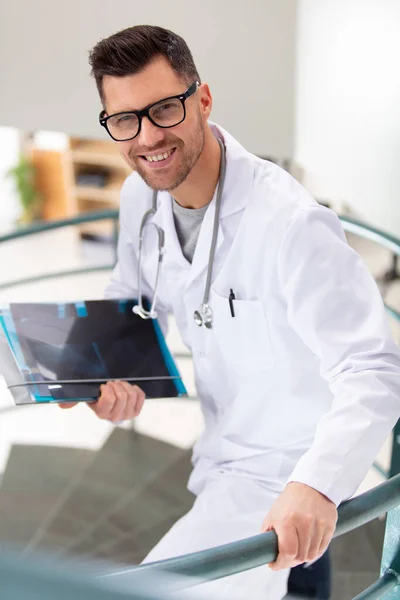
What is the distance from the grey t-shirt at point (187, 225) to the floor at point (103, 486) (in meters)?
0.50

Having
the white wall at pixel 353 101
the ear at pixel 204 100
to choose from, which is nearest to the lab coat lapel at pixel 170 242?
the ear at pixel 204 100

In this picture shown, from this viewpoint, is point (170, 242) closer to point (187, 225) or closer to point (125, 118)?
point (187, 225)

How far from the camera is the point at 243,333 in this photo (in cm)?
152

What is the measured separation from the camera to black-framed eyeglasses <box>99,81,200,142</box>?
1.38m

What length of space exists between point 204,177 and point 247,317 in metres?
0.30

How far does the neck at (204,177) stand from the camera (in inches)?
58.5

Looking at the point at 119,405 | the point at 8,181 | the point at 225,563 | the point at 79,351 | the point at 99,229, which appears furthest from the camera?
the point at 8,181

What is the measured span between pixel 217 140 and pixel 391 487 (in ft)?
2.69

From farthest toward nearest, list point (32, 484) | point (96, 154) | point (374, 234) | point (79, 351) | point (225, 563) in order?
point (96, 154) < point (32, 484) < point (374, 234) < point (79, 351) < point (225, 563)

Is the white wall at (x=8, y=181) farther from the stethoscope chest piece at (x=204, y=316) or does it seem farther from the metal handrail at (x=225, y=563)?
the metal handrail at (x=225, y=563)

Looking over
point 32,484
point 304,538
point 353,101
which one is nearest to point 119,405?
point 304,538

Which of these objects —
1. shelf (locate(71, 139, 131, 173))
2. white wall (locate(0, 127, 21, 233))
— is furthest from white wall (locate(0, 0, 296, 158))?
white wall (locate(0, 127, 21, 233))

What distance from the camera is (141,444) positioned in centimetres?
302

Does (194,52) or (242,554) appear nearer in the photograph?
(242,554)
